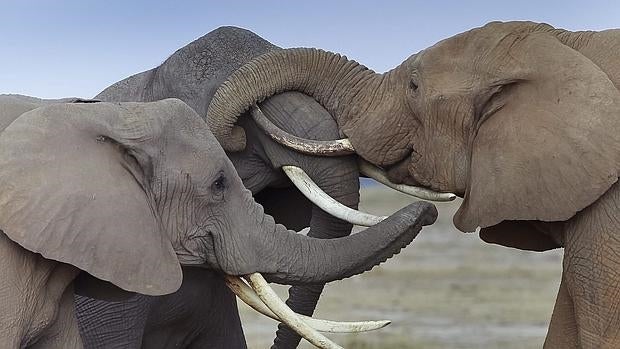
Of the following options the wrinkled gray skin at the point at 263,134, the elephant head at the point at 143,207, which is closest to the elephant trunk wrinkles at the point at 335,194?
the wrinkled gray skin at the point at 263,134

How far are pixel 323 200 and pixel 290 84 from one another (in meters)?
0.47

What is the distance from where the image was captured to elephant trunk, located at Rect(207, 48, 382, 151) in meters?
5.66

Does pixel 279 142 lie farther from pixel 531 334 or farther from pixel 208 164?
pixel 531 334

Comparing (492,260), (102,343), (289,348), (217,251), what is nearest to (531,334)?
(289,348)

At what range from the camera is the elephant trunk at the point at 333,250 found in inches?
A: 186

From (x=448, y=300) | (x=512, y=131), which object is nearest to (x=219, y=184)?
(x=512, y=131)

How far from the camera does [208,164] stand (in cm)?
455

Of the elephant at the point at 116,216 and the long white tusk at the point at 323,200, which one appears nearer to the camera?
the elephant at the point at 116,216

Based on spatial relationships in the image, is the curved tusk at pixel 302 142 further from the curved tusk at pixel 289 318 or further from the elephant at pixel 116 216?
the curved tusk at pixel 289 318

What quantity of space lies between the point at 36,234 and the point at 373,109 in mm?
1866

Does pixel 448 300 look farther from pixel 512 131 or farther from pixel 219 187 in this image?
pixel 219 187

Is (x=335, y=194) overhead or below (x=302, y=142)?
below

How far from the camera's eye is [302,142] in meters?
5.68

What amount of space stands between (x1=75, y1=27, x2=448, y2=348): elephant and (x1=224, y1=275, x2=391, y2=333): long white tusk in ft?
2.71
